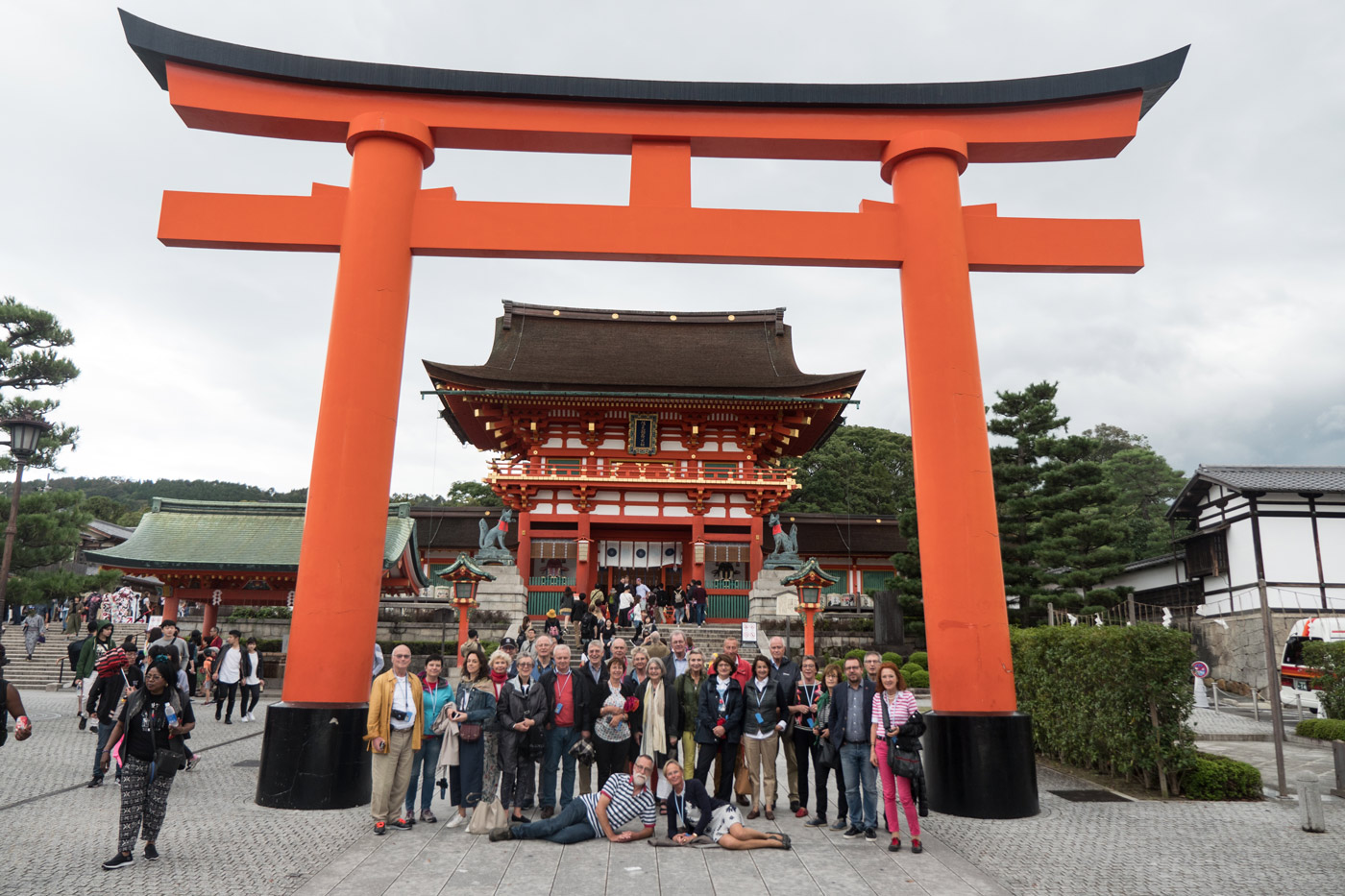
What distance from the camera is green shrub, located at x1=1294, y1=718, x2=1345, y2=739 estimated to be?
11.8 meters

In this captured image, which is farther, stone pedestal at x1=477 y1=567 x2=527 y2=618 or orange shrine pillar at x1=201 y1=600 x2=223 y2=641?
stone pedestal at x1=477 y1=567 x2=527 y2=618

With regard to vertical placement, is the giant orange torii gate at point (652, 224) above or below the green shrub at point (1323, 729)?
above

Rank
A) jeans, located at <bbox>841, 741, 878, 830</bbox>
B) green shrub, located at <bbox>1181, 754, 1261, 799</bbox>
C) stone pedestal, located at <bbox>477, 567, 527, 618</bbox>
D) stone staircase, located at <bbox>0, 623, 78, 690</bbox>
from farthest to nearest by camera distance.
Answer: stone pedestal, located at <bbox>477, 567, 527, 618</bbox> < stone staircase, located at <bbox>0, 623, 78, 690</bbox> < green shrub, located at <bbox>1181, 754, 1261, 799</bbox> < jeans, located at <bbox>841, 741, 878, 830</bbox>

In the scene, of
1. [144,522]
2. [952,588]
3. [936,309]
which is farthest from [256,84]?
[144,522]

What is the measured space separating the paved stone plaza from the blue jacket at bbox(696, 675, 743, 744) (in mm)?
849

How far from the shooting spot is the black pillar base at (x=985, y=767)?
690cm

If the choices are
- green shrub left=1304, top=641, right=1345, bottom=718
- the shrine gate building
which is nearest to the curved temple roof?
green shrub left=1304, top=641, right=1345, bottom=718

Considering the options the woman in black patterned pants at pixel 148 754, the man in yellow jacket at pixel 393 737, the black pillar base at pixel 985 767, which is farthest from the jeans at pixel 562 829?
the black pillar base at pixel 985 767

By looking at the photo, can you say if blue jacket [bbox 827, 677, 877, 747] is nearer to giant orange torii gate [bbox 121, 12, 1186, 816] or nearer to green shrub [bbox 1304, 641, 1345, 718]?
giant orange torii gate [bbox 121, 12, 1186, 816]

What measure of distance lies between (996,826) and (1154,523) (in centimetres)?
4081

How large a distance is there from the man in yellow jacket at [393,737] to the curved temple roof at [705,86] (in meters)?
A: 5.46

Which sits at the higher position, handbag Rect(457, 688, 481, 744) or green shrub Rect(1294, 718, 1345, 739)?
handbag Rect(457, 688, 481, 744)

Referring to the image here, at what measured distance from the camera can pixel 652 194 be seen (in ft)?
26.6

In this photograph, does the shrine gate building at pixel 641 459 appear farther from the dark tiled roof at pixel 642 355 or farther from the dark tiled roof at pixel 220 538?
the dark tiled roof at pixel 220 538
